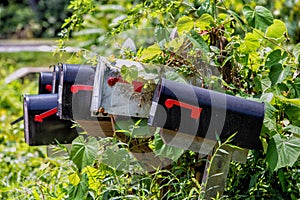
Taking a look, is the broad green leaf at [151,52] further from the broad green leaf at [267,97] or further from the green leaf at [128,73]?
the broad green leaf at [267,97]

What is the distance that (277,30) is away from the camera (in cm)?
263

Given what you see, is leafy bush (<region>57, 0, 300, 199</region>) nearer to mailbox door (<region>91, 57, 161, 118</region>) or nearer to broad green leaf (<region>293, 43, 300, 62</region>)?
broad green leaf (<region>293, 43, 300, 62</region>)

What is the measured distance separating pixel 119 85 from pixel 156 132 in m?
0.24

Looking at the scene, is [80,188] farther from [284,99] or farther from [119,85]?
[284,99]

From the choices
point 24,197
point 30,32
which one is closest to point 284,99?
point 24,197

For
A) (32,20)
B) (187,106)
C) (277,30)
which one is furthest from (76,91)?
(32,20)

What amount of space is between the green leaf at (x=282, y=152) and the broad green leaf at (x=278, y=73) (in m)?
0.27

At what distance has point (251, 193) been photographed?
2629 mm

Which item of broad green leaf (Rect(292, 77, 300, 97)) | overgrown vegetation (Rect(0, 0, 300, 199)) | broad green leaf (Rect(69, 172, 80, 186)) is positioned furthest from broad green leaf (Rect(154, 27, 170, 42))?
broad green leaf (Rect(69, 172, 80, 186))

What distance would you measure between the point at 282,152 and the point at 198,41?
0.57 metres

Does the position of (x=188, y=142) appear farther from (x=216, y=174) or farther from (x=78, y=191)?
(x=78, y=191)

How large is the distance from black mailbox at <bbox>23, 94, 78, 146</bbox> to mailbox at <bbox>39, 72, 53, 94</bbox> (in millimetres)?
343

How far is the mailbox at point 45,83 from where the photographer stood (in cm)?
324

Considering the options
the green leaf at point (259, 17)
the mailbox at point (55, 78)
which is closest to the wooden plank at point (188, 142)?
the green leaf at point (259, 17)
